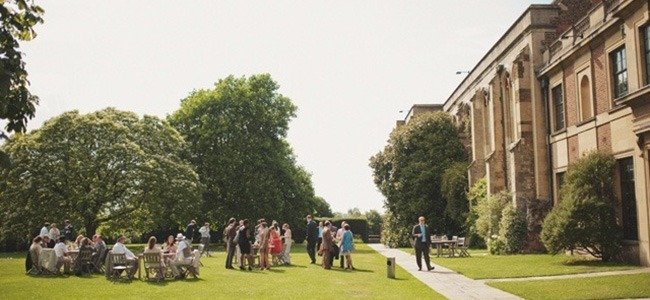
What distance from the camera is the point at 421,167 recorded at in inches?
1652

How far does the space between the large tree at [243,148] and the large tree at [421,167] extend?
26.8 feet

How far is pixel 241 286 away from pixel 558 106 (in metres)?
16.8

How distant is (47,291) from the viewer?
15.9 metres

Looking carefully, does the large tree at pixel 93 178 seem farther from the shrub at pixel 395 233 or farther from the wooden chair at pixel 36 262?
the wooden chair at pixel 36 262

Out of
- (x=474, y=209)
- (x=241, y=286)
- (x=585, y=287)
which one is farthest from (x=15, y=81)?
(x=474, y=209)

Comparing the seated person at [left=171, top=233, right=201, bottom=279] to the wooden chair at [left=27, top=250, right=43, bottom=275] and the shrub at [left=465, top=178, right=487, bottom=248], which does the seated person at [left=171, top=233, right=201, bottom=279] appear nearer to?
the wooden chair at [left=27, top=250, right=43, bottom=275]

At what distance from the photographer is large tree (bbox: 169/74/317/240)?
46469 mm

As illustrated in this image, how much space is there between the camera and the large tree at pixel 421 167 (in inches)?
1633

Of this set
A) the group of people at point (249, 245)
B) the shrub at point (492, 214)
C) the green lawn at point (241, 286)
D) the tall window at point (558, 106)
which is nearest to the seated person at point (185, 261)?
the green lawn at point (241, 286)

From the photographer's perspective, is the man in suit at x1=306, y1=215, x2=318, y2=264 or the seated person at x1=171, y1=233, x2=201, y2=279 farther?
the man in suit at x1=306, y1=215, x2=318, y2=264

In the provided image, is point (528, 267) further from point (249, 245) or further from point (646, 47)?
point (249, 245)

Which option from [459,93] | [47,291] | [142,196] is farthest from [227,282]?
[459,93]

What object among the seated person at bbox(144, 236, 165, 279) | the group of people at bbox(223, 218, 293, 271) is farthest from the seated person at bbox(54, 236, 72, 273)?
the group of people at bbox(223, 218, 293, 271)

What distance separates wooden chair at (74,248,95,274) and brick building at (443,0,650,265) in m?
17.7
